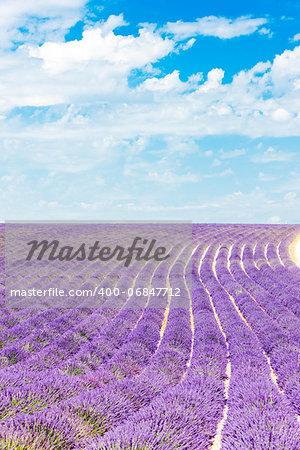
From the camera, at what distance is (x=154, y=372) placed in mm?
6309

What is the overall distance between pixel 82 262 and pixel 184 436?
728 inches

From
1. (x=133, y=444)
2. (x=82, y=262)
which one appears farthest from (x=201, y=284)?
(x=133, y=444)

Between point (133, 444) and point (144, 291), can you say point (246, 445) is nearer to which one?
point (133, 444)

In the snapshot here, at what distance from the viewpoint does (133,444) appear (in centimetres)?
337

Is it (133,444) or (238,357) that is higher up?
(133,444)

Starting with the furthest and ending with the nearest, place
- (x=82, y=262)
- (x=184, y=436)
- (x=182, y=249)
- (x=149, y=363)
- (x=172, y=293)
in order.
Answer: (x=182, y=249) → (x=82, y=262) → (x=172, y=293) → (x=149, y=363) → (x=184, y=436)

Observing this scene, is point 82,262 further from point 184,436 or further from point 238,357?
point 184,436

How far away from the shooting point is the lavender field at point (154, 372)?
3.80 metres

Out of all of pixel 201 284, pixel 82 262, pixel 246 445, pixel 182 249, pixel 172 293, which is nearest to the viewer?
pixel 246 445

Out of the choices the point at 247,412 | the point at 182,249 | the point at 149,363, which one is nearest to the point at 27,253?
the point at 182,249

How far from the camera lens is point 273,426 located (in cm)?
397

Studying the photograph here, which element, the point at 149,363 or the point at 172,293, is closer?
the point at 149,363

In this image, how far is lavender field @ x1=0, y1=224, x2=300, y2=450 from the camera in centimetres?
380

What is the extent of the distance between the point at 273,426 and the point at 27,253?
68.7 feet
